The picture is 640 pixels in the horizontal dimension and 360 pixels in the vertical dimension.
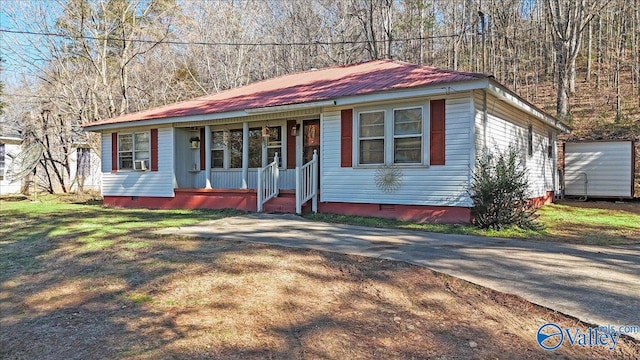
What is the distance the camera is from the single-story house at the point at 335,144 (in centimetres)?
855

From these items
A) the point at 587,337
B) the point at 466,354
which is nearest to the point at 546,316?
the point at 587,337

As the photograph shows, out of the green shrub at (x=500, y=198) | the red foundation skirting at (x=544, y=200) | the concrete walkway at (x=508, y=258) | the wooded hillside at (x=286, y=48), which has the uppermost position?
the wooded hillside at (x=286, y=48)

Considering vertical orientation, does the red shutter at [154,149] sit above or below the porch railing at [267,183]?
above

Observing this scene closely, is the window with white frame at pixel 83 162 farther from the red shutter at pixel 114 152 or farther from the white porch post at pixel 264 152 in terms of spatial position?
the white porch post at pixel 264 152

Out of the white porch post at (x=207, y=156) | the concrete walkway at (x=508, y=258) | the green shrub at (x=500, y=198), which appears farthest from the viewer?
the white porch post at (x=207, y=156)

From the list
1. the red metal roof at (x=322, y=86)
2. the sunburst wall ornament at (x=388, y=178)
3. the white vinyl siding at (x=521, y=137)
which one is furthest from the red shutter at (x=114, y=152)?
the white vinyl siding at (x=521, y=137)

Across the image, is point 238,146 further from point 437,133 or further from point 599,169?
point 599,169

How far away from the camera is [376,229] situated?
7.94 meters

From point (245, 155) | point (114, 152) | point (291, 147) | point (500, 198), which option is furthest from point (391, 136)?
point (114, 152)

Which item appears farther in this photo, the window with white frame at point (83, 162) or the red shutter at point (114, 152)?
the window with white frame at point (83, 162)

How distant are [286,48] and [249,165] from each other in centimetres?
1512

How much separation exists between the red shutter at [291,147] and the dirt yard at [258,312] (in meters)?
6.50

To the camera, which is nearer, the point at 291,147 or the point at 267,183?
the point at 267,183

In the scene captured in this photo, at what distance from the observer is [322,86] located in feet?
37.6
